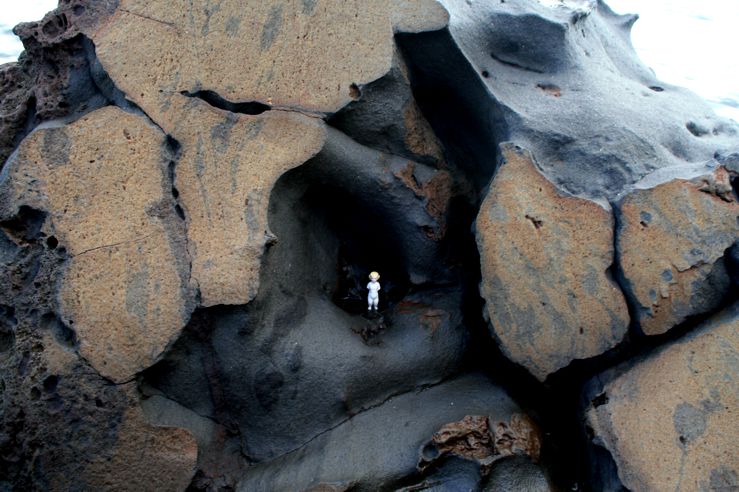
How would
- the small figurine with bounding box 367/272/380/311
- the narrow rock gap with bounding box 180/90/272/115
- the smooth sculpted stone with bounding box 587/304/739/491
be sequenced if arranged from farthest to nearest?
the small figurine with bounding box 367/272/380/311, the narrow rock gap with bounding box 180/90/272/115, the smooth sculpted stone with bounding box 587/304/739/491

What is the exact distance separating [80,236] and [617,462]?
4.18 ft

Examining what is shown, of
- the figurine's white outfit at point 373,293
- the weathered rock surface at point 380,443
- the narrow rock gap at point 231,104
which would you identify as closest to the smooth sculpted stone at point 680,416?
the weathered rock surface at point 380,443

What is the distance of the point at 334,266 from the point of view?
2.04 m

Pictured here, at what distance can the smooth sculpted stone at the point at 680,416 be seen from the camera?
162cm

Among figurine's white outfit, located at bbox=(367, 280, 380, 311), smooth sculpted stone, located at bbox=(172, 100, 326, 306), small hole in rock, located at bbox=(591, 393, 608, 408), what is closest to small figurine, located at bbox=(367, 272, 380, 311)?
figurine's white outfit, located at bbox=(367, 280, 380, 311)

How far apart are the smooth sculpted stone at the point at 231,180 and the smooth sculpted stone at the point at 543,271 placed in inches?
18.6

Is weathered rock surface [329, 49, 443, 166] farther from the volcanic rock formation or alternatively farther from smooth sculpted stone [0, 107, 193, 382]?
smooth sculpted stone [0, 107, 193, 382]

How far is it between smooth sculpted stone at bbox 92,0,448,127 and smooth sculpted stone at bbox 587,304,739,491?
945mm

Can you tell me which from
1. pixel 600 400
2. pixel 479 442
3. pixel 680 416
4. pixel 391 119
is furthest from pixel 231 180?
pixel 680 416

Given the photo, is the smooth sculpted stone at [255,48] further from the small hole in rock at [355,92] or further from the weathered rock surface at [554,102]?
the weathered rock surface at [554,102]

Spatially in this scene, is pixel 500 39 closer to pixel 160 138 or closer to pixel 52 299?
pixel 160 138

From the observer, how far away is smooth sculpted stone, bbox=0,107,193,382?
1.69 metres

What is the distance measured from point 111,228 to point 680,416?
1.31 m

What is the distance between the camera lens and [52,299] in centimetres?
170
